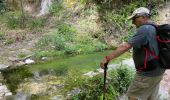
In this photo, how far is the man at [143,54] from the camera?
504 cm

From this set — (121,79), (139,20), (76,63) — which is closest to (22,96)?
(121,79)

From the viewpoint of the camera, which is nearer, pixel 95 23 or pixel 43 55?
pixel 43 55

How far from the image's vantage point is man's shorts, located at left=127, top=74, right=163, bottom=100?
540cm

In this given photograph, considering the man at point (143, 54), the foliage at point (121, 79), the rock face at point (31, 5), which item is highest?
the man at point (143, 54)

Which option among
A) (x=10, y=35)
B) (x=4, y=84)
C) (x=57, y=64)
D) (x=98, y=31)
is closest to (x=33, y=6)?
(x=10, y=35)

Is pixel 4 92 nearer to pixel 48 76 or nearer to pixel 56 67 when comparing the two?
pixel 48 76

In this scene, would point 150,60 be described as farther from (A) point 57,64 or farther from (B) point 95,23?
(B) point 95,23

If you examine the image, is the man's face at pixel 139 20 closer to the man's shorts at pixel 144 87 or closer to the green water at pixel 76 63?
the man's shorts at pixel 144 87

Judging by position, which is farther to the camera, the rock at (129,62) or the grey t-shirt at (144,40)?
the rock at (129,62)

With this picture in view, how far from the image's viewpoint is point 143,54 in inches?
206

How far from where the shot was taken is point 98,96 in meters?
6.62

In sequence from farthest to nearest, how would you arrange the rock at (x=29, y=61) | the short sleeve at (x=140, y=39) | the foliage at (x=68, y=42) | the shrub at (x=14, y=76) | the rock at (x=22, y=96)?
the foliage at (x=68, y=42) → the rock at (x=29, y=61) → the shrub at (x=14, y=76) → the rock at (x=22, y=96) → the short sleeve at (x=140, y=39)

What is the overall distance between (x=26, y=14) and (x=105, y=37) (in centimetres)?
413

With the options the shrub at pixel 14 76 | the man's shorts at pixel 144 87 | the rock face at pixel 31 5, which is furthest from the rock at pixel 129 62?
the rock face at pixel 31 5
